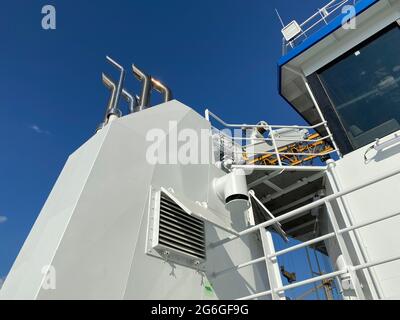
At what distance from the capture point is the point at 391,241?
10.3 ft

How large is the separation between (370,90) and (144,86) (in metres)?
3.12

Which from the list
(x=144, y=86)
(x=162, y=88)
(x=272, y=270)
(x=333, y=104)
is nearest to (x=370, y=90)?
(x=333, y=104)

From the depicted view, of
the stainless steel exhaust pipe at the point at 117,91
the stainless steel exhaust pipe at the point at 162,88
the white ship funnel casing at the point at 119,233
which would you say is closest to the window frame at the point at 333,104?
the white ship funnel casing at the point at 119,233

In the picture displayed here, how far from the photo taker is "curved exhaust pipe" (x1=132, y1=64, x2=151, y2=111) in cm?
388

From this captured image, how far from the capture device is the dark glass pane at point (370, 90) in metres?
3.81

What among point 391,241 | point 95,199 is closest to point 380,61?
point 391,241

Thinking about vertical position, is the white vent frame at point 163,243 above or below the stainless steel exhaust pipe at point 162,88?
below

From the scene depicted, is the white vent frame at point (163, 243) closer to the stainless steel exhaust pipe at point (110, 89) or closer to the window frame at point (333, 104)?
the stainless steel exhaust pipe at point (110, 89)

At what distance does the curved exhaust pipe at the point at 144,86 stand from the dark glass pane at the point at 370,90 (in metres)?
2.70

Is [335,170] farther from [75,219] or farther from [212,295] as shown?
[75,219]

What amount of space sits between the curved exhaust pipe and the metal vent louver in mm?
1426

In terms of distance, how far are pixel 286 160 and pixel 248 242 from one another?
2579 millimetres

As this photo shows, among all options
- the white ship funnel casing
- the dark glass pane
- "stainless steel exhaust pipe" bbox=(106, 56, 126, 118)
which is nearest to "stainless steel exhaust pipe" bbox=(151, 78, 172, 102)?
"stainless steel exhaust pipe" bbox=(106, 56, 126, 118)
